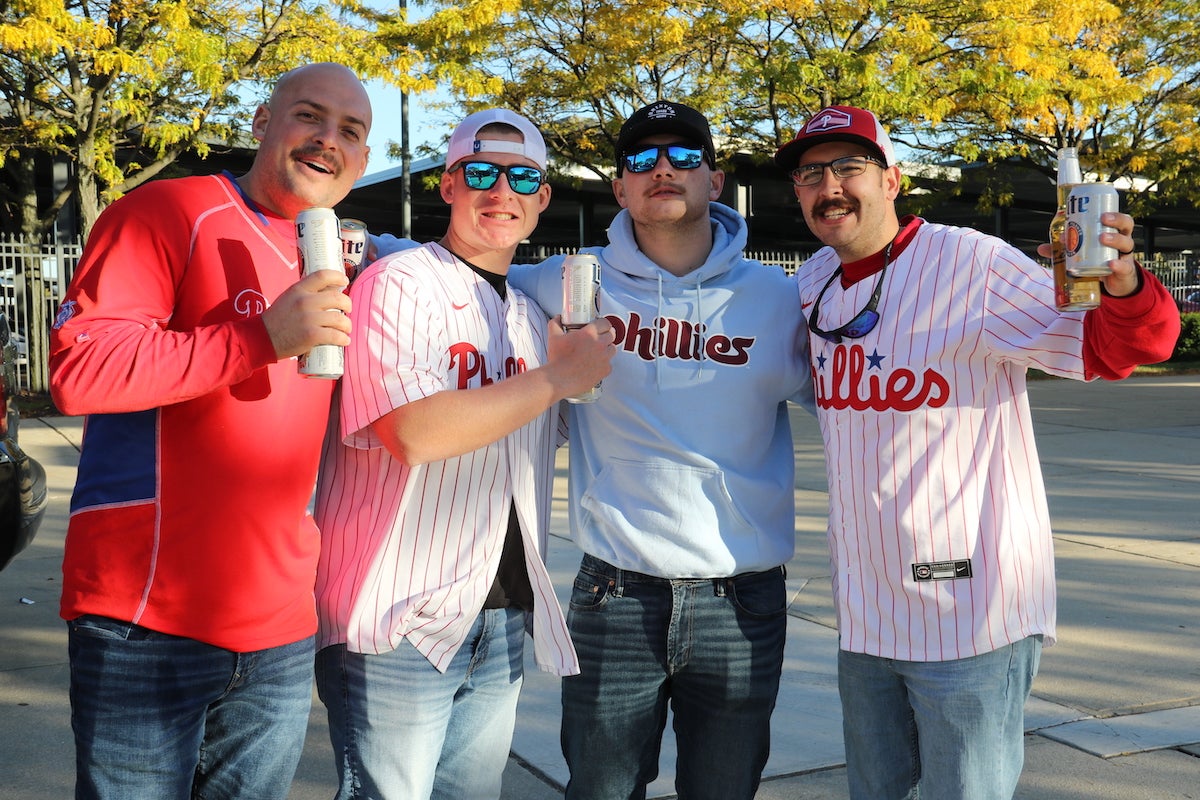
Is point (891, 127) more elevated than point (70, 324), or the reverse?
point (891, 127)

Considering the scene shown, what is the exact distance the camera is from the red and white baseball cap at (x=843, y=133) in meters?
2.91

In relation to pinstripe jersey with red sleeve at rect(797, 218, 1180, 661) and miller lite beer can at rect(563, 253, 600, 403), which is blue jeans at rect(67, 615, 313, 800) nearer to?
miller lite beer can at rect(563, 253, 600, 403)

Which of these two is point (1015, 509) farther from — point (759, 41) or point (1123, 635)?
point (759, 41)

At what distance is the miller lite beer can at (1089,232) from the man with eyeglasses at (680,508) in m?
0.84

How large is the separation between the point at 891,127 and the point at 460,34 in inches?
319

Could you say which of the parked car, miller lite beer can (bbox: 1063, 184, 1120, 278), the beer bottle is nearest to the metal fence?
the parked car

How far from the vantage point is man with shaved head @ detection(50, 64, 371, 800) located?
2.15 meters

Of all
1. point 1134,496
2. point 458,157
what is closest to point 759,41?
point 1134,496

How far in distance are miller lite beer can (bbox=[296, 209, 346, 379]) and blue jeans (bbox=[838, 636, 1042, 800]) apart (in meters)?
1.53

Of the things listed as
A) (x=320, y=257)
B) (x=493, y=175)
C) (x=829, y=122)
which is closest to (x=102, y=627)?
(x=320, y=257)

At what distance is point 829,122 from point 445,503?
1.42 meters

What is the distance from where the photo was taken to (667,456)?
299 cm

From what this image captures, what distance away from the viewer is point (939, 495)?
270cm

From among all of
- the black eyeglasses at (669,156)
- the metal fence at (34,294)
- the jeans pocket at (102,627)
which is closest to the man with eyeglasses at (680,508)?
the black eyeglasses at (669,156)
